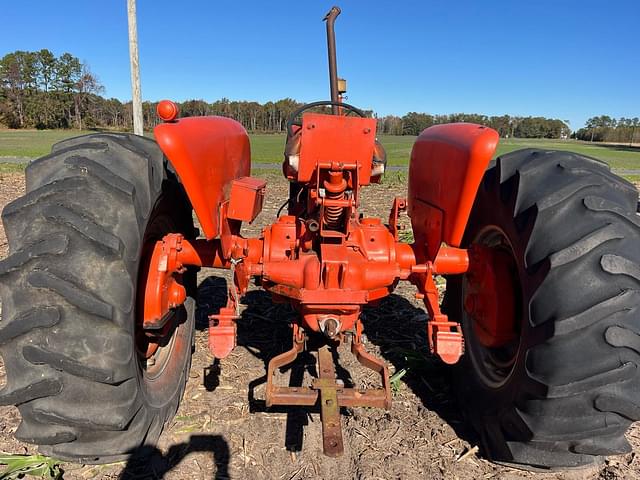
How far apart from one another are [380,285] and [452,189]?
23.4 inches

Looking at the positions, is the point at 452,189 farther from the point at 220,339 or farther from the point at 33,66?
the point at 33,66

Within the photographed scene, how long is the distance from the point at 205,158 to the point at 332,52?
6.78ft

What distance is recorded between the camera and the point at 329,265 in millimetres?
2326

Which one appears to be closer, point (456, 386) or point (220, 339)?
point (220, 339)

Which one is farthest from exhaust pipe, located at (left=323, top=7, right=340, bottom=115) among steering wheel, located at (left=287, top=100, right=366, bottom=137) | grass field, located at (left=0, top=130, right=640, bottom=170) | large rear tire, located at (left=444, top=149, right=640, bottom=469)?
grass field, located at (left=0, top=130, right=640, bottom=170)

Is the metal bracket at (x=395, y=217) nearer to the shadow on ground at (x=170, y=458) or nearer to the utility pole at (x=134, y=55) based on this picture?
the shadow on ground at (x=170, y=458)

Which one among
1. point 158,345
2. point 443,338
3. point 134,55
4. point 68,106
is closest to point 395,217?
point 443,338

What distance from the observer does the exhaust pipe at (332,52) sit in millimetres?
3725

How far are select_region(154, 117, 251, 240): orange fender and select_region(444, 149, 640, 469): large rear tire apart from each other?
4.66 feet

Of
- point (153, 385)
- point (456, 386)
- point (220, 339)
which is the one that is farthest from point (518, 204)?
point (153, 385)

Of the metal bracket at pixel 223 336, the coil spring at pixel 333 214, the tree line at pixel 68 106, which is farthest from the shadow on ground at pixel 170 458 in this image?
the tree line at pixel 68 106

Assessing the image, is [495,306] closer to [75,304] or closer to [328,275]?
[328,275]

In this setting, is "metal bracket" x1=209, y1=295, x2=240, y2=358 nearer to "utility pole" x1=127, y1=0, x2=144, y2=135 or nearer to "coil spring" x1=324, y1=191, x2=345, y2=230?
"coil spring" x1=324, y1=191, x2=345, y2=230

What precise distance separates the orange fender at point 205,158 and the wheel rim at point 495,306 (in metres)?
1.39
